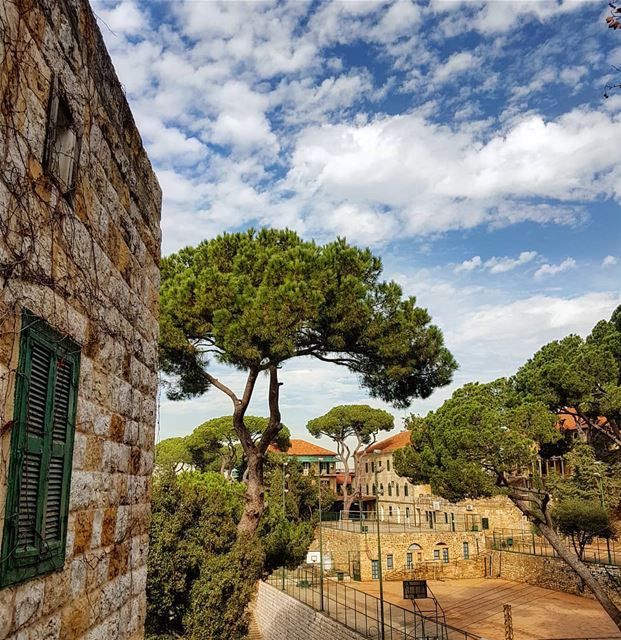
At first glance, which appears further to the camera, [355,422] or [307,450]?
[307,450]

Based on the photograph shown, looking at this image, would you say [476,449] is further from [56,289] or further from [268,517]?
[56,289]

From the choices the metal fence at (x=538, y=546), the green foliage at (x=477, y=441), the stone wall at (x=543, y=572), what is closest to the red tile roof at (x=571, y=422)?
the green foliage at (x=477, y=441)

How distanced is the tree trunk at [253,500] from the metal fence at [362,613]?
4170 millimetres

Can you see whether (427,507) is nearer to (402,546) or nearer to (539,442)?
(402,546)

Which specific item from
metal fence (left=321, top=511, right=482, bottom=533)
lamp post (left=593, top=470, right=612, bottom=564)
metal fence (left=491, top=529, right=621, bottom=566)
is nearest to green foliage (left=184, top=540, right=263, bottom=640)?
metal fence (left=491, top=529, right=621, bottom=566)

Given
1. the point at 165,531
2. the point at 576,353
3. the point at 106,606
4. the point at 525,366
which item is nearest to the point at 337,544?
the point at 525,366

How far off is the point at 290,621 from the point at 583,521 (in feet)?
39.0

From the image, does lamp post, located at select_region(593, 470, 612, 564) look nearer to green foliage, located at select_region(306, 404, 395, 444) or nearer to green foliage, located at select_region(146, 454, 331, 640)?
green foliage, located at select_region(146, 454, 331, 640)

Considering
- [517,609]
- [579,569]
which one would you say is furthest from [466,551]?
[579,569]

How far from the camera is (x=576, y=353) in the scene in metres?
23.0

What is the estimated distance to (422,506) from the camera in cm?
4331

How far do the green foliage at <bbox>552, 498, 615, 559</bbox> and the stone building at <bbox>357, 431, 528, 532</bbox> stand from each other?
20.2ft

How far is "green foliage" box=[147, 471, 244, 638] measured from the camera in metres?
12.5

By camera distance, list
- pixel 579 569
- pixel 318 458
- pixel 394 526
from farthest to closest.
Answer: pixel 318 458 → pixel 394 526 → pixel 579 569
